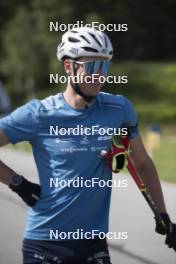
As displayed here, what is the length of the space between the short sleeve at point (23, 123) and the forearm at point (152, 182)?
573 mm

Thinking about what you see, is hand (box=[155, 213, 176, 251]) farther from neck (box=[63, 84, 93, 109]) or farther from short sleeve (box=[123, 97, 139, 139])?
neck (box=[63, 84, 93, 109])

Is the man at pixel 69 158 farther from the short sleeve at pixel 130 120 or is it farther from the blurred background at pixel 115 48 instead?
the blurred background at pixel 115 48

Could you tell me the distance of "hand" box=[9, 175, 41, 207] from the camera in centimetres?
367

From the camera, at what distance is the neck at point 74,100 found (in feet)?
12.0

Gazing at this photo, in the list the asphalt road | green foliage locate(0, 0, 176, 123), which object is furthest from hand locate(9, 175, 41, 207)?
green foliage locate(0, 0, 176, 123)

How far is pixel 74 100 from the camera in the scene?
369 cm

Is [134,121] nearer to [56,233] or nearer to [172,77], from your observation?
[56,233]

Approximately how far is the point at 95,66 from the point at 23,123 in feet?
1.38

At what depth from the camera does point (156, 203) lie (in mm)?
3838

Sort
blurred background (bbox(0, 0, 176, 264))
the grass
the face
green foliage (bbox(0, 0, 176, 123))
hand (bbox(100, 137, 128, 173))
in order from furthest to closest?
green foliage (bbox(0, 0, 176, 123)) → blurred background (bbox(0, 0, 176, 264)) → the grass → hand (bbox(100, 137, 128, 173)) → the face

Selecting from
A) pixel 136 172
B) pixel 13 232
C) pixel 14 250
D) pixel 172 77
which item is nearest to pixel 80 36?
pixel 136 172

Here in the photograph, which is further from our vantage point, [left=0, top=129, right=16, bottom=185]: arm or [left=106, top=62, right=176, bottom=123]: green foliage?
[left=106, top=62, right=176, bottom=123]: green foliage

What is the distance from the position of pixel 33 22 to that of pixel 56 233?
46578 mm

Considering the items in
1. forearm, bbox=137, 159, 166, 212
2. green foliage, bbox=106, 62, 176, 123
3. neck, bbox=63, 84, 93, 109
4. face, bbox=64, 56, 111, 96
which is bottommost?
green foliage, bbox=106, 62, 176, 123
